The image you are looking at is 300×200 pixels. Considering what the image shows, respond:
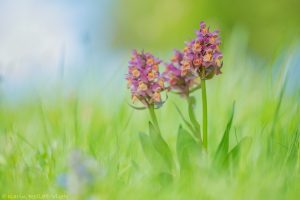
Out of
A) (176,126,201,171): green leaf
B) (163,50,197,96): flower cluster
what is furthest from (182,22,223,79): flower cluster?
(176,126,201,171): green leaf

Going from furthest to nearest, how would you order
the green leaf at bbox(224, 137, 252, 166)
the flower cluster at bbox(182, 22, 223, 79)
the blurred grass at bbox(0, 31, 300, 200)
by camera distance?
the flower cluster at bbox(182, 22, 223, 79)
the green leaf at bbox(224, 137, 252, 166)
the blurred grass at bbox(0, 31, 300, 200)

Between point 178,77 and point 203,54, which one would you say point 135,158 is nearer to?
point 178,77

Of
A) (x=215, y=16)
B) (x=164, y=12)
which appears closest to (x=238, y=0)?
(x=215, y=16)

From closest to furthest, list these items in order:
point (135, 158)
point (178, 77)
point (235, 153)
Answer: point (235, 153), point (178, 77), point (135, 158)

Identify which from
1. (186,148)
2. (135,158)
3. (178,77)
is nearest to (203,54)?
(178,77)

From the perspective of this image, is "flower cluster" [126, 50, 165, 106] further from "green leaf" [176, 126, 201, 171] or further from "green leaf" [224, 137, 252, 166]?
"green leaf" [224, 137, 252, 166]

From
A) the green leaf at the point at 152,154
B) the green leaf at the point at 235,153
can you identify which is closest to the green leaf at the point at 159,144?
the green leaf at the point at 152,154
